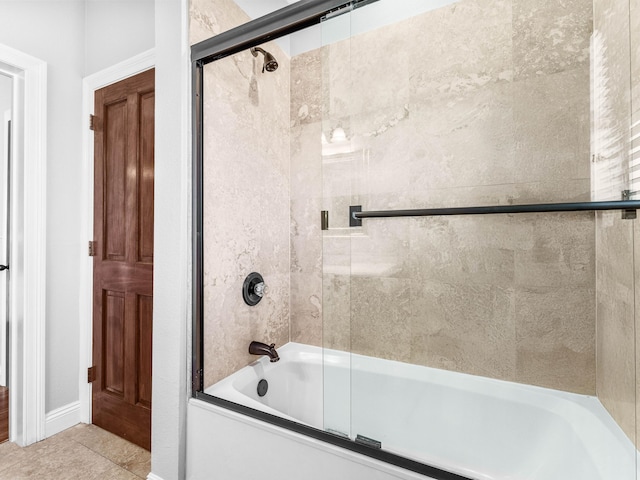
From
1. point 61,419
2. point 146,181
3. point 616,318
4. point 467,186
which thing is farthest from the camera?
point 61,419

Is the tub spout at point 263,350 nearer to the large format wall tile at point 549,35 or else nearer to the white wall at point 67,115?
the white wall at point 67,115

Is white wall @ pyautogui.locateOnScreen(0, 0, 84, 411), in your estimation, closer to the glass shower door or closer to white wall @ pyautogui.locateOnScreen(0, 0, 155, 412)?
white wall @ pyautogui.locateOnScreen(0, 0, 155, 412)

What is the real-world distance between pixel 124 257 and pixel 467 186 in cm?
178

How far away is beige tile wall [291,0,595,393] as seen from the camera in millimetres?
1261

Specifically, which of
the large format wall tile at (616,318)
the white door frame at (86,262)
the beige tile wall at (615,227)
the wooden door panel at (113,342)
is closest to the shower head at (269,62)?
the white door frame at (86,262)

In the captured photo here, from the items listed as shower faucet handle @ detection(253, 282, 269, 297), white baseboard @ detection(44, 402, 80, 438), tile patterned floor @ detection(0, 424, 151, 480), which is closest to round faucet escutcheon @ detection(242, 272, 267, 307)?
shower faucet handle @ detection(253, 282, 269, 297)

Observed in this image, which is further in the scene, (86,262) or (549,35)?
(86,262)

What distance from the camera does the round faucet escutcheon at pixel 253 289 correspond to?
5.54 ft

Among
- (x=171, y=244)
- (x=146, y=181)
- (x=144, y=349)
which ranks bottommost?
(x=144, y=349)

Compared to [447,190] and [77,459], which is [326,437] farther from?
[77,459]

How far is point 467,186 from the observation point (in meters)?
1.42

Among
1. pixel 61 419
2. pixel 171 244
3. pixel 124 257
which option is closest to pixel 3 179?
pixel 124 257

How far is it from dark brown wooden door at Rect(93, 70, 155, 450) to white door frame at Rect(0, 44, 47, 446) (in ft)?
0.82

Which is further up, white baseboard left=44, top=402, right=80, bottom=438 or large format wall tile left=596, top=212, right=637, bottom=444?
large format wall tile left=596, top=212, right=637, bottom=444
